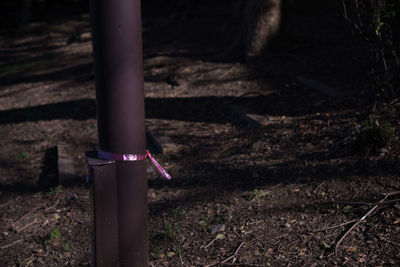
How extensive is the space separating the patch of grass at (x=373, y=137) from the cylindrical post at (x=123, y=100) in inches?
93.0

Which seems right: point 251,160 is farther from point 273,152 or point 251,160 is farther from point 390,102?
point 390,102

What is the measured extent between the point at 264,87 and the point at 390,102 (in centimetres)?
224

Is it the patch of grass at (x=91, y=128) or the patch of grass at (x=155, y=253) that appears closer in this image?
the patch of grass at (x=155, y=253)

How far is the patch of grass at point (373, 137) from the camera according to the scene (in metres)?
3.92

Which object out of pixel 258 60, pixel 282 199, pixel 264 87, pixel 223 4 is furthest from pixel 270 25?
pixel 223 4

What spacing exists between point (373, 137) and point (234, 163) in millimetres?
1264

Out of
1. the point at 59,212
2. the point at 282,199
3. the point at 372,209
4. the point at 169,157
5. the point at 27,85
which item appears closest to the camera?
the point at 372,209

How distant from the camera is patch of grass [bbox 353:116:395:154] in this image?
3.92m

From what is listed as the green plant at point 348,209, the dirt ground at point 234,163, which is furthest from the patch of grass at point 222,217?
the green plant at point 348,209

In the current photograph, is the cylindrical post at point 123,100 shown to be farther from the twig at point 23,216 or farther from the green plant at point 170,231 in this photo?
the twig at point 23,216

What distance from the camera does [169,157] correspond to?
16.6ft

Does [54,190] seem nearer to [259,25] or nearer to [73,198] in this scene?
[73,198]

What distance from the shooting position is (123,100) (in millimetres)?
2070

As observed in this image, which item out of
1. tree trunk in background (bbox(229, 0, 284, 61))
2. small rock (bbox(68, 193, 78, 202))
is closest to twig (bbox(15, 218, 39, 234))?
small rock (bbox(68, 193, 78, 202))
